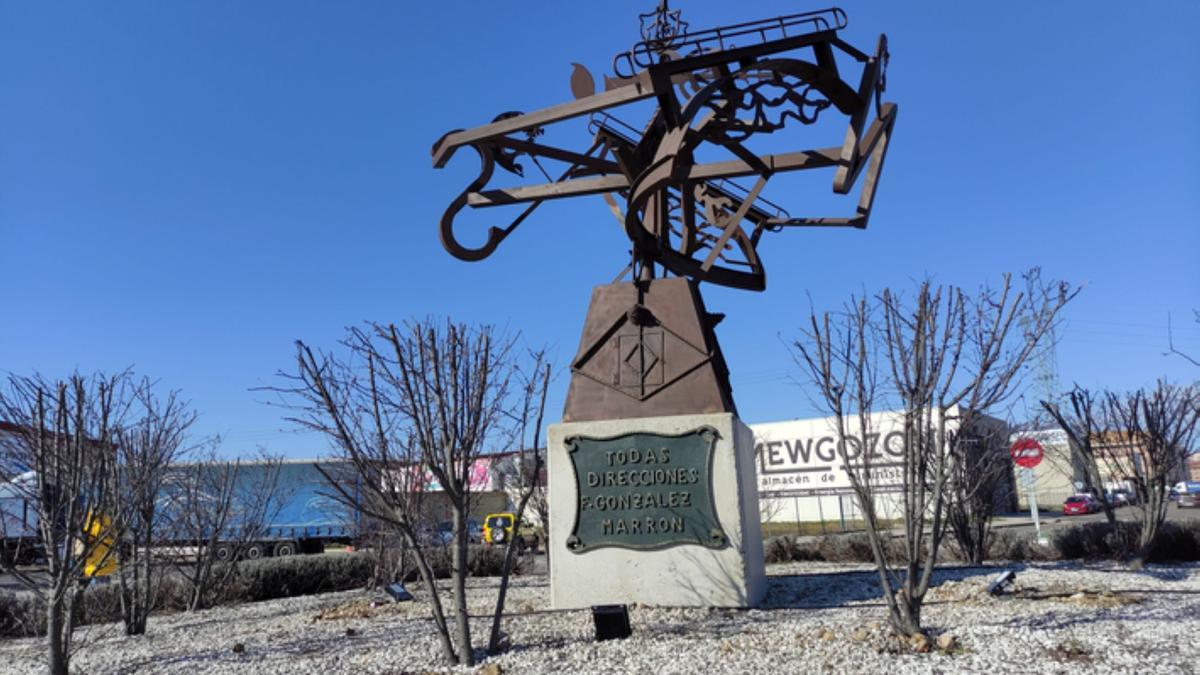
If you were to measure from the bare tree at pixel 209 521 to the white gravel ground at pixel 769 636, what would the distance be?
1.45 meters

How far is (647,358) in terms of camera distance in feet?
30.1

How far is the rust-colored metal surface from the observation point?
349 inches

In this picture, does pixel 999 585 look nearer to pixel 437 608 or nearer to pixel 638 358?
pixel 638 358

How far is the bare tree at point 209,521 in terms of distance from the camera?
1184 cm

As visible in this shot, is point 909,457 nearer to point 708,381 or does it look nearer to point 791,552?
point 708,381

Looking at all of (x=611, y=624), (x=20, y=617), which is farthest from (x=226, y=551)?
(x=611, y=624)

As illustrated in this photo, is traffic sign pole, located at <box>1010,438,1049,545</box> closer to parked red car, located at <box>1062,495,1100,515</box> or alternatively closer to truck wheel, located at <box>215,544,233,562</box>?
truck wheel, located at <box>215,544,233,562</box>

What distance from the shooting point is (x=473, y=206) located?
33.8 feet

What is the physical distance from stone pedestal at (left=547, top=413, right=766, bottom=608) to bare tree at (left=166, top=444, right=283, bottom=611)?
239 inches

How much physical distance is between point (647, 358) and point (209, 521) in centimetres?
745

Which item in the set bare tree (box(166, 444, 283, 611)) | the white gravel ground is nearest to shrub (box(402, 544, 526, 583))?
bare tree (box(166, 444, 283, 611))

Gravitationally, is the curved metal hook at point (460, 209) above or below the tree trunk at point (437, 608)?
above

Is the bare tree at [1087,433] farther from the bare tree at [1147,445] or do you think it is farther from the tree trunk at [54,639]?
the tree trunk at [54,639]

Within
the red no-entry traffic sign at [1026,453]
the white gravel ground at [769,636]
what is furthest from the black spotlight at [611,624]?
the red no-entry traffic sign at [1026,453]
